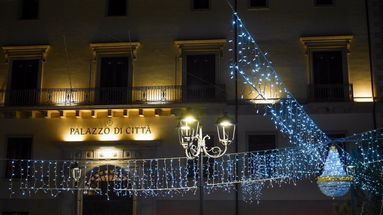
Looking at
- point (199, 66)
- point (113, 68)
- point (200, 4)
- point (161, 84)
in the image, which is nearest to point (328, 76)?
point (199, 66)

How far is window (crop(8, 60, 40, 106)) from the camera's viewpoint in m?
23.5

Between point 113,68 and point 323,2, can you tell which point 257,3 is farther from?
point 113,68

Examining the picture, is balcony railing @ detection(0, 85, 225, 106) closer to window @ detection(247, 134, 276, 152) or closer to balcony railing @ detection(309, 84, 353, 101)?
window @ detection(247, 134, 276, 152)

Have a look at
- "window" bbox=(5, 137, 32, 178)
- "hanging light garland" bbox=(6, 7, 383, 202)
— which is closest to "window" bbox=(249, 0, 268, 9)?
"hanging light garland" bbox=(6, 7, 383, 202)

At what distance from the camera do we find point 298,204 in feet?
70.5

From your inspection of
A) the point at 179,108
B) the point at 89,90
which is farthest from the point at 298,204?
the point at 89,90

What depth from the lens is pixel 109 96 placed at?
75.5 feet

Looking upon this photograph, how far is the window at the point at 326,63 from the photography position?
22.2m

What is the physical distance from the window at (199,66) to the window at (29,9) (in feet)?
21.8

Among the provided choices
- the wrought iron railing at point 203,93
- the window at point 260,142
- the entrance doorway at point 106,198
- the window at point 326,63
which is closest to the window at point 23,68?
the entrance doorway at point 106,198

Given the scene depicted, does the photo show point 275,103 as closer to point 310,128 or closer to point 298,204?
point 310,128

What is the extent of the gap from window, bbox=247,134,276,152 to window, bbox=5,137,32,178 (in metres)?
9.02

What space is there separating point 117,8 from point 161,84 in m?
4.01

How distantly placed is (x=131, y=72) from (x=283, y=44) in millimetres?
6332
